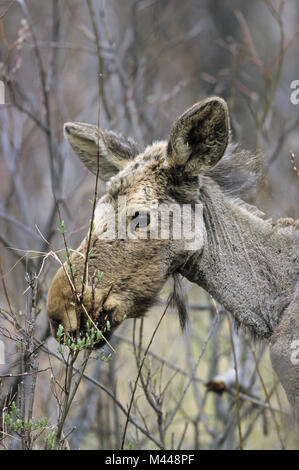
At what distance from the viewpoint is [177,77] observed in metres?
12.4

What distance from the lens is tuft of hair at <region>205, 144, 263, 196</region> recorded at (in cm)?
430

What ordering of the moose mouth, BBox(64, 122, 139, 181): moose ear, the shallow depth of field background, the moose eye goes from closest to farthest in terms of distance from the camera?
the moose mouth → the moose eye → BBox(64, 122, 139, 181): moose ear → the shallow depth of field background

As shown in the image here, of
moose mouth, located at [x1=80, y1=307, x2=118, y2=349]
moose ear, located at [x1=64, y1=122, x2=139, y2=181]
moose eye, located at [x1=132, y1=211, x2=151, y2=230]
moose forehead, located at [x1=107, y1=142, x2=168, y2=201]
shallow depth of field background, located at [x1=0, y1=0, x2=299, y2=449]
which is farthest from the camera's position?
shallow depth of field background, located at [x1=0, y1=0, x2=299, y2=449]

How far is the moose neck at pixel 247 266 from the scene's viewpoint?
3818 millimetres

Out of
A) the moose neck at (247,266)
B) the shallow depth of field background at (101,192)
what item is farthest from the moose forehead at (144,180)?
the shallow depth of field background at (101,192)

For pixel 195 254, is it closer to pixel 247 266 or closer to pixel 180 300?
pixel 247 266

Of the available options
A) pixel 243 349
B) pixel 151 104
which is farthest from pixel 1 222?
pixel 243 349

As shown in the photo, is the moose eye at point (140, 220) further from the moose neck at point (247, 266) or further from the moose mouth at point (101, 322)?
the moose mouth at point (101, 322)

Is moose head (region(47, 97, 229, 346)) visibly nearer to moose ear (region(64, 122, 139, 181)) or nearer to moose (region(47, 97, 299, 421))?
moose (region(47, 97, 299, 421))

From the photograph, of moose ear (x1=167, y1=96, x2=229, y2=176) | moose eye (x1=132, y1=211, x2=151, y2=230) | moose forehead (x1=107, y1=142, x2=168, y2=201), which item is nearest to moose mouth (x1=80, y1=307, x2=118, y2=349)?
moose eye (x1=132, y1=211, x2=151, y2=230)

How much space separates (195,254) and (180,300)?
0.55 metres

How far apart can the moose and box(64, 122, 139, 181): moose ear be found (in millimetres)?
418

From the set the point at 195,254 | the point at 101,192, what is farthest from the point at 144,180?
the point at 101,192

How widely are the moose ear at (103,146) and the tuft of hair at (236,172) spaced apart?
0.70 meters
